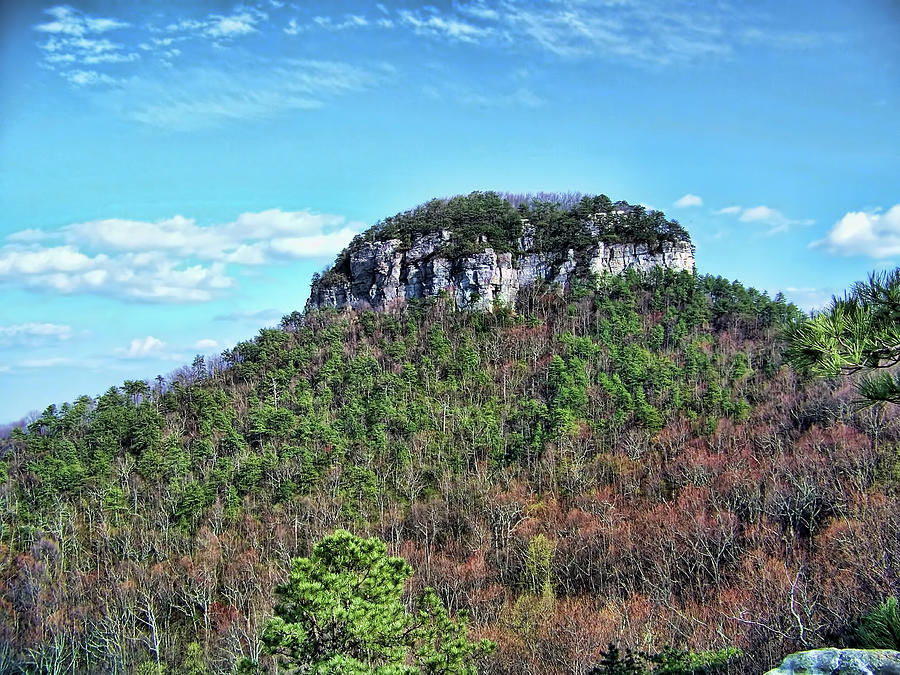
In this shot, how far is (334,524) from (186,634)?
28.4 ft

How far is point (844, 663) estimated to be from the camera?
5023 millimetres

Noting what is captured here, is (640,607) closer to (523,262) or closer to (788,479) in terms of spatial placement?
(788,479)

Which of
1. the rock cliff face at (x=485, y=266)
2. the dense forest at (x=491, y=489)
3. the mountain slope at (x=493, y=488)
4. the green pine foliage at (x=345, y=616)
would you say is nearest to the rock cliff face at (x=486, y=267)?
the rock cliff face at (x=485, y=266)

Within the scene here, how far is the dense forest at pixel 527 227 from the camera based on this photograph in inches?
2527

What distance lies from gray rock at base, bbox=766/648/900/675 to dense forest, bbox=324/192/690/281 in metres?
59.8

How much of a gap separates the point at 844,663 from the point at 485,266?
59.2 m

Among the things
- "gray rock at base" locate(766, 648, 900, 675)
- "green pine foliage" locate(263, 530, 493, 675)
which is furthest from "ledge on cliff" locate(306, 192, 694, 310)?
"gray rock at base" locate(766, 648, 900, 675)

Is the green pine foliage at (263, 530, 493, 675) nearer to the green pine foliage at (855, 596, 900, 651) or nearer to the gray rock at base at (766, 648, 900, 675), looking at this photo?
the gray rock at base at (766, 648, 900, 675)

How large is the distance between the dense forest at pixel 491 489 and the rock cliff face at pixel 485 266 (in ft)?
21.3

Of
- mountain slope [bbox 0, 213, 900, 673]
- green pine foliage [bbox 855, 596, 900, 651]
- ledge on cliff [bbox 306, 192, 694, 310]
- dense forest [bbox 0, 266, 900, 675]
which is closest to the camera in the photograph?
green pine foliage [bbox 855, 596, 900, 651]

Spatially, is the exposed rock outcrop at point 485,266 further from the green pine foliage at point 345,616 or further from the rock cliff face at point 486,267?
the green pine foliage at point 345,616

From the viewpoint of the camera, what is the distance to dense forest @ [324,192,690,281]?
2527 inches

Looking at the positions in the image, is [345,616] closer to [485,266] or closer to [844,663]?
[844,663]

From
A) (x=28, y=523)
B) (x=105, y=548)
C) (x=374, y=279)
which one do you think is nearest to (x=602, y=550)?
(x=105, y=548)
